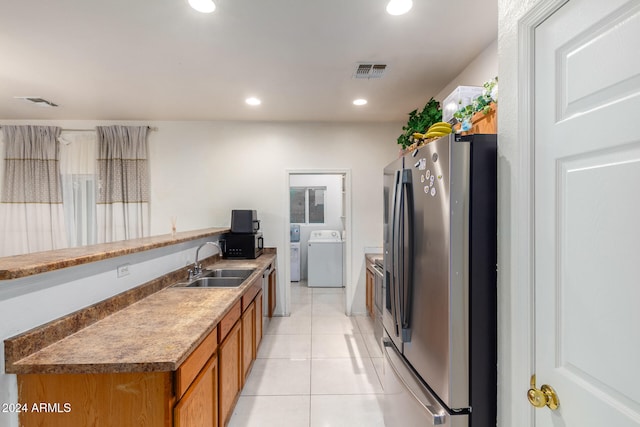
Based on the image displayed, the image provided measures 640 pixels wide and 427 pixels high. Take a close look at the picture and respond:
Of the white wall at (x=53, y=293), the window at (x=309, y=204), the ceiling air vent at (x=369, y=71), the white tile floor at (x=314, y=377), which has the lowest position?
the white tile floor at (x=314, y=377)

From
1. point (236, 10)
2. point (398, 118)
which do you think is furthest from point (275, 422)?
point (398, 118)

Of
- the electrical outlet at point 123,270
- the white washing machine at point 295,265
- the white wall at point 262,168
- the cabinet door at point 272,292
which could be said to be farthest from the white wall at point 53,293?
the white washing machine at point 295,265

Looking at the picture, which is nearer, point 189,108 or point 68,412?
point 68,412

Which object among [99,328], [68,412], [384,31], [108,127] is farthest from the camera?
[108,127]

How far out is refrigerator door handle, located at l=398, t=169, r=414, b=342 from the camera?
1524mm

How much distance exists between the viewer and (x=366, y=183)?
13.4 feet

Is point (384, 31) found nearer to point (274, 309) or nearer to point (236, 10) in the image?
point (236, 10)

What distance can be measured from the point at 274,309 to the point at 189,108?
276cm

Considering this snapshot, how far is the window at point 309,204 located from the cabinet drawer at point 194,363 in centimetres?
454

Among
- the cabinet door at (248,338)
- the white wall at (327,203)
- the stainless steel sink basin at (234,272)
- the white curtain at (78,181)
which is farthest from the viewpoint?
the white wall at (327,203)

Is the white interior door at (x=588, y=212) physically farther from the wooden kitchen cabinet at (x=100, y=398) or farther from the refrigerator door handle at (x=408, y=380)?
the wooden kitchen cabinet at (x=100, y=398)

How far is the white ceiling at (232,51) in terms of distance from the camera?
181cm

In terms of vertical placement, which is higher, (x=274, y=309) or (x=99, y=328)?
(x=99, y=328)

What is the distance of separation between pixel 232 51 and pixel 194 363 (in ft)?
6.96
